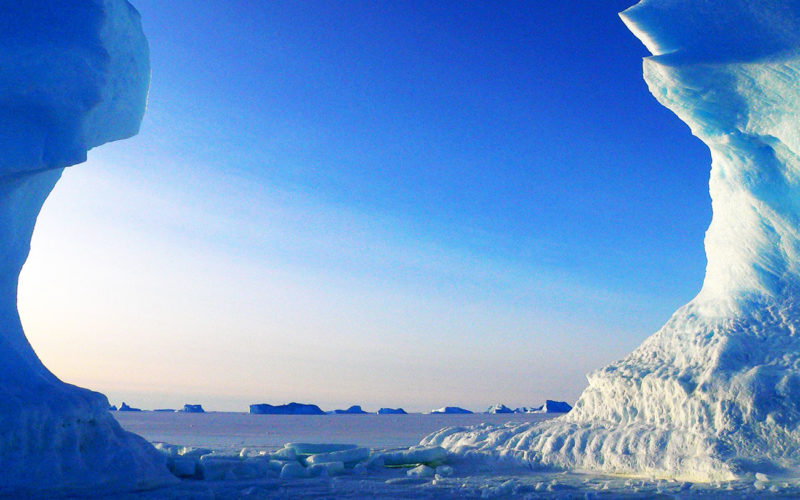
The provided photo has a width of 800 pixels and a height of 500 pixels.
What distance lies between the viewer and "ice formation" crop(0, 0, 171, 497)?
10.7 m

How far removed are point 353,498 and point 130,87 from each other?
10.2 m

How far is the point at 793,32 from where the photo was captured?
1540 centimetres

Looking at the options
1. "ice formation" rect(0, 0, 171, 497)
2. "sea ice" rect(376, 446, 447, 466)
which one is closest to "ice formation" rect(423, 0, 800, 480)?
"sea ice" rect(376, 446, 447, 466)

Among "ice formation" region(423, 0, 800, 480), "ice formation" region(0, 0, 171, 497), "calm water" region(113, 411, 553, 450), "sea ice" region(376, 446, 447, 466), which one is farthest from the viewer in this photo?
"calm water" region(113, 411, 553, 450)

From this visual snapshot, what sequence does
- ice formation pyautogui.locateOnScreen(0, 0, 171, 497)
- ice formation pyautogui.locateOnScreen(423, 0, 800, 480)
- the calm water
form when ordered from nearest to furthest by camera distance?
ice formation pyautogui.locateOnScreen(0, 0, 171, 497)
ice formation pyautogui.locateOnScreen(423, 0, 800, 480)
the calm water

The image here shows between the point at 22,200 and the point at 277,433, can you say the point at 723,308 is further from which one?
the point at 277,433

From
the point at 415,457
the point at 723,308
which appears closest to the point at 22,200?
the point at 415,457

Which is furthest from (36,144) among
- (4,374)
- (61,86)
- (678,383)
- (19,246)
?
(678,383)

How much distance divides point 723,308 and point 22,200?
52.0 ft

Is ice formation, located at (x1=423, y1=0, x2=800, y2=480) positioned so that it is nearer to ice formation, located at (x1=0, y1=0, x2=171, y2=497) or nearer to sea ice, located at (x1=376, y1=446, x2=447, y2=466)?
sea ice, located at (x1=376, y1=446, x2=447, y2=466)

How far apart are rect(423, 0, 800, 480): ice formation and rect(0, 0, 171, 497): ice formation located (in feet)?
31.9

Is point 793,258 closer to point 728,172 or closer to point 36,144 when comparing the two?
point 728,172

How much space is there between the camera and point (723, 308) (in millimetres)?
15766

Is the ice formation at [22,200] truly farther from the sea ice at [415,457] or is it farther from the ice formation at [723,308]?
the ice formation at [723,308]
